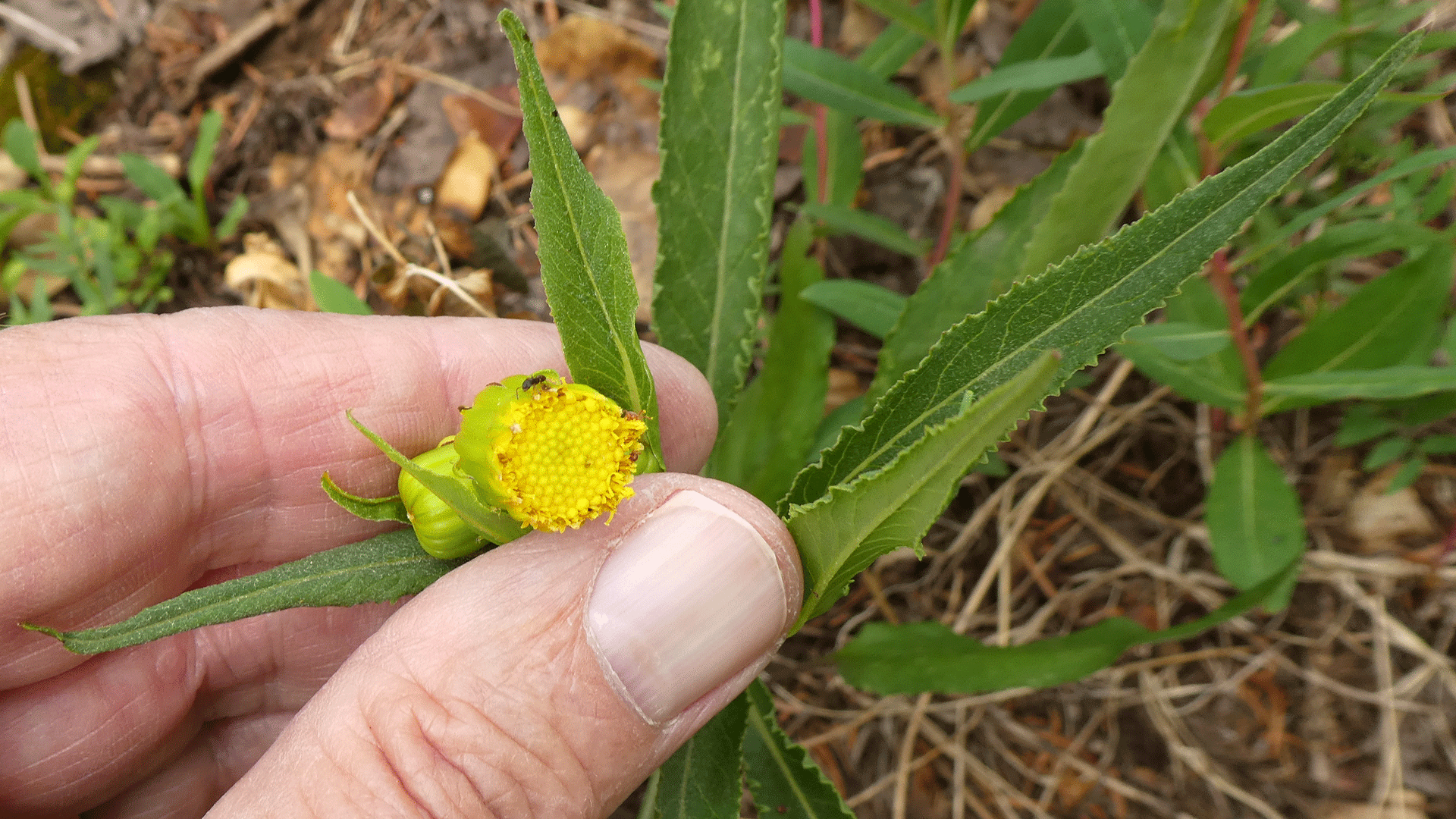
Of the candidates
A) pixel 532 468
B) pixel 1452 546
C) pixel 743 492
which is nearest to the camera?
pixel 532 468

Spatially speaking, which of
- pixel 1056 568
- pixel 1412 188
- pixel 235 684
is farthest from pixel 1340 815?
pixel 235 684

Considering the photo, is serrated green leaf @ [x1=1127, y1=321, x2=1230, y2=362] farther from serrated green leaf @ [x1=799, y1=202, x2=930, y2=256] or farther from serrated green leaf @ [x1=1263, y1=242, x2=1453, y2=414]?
serrated green leaf @ [x1=799, y1=202, x2=930, y2=256]

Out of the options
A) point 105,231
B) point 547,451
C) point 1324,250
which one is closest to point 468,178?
point 105,231

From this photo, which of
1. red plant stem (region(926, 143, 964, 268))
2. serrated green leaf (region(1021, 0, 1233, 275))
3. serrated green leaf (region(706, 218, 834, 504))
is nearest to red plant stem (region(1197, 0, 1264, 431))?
serrated green leaf (region(1021, 0, 1233, 275))

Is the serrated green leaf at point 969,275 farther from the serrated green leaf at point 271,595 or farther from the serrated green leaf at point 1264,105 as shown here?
the serrated green leaf at point 271,595

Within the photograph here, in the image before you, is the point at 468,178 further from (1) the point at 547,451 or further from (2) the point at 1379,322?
(2) the point at 1379,322

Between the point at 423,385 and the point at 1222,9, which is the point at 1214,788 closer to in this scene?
the point at 1222,9

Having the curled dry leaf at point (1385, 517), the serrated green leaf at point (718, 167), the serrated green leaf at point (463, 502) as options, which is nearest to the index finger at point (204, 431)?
the serrated green leaf at point (718, 167)
